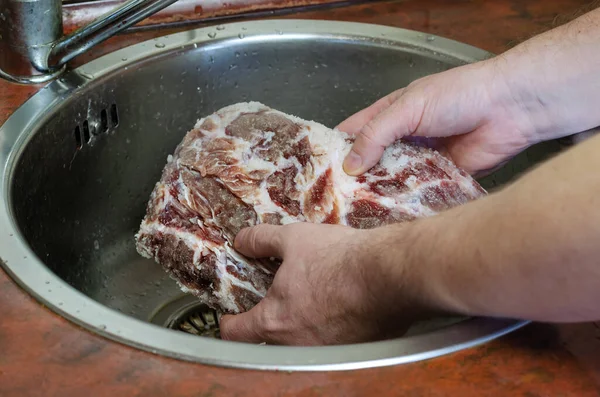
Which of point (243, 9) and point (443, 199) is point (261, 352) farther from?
point (243, 9)

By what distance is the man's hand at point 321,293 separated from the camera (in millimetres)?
879

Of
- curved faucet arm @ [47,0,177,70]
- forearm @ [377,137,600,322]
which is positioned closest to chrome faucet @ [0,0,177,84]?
curved faucet arm @ [47,0,177,70]

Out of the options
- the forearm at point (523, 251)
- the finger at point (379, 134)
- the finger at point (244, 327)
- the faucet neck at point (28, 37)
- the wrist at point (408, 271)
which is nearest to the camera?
the forearm at point (523, 251)

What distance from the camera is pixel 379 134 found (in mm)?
1126

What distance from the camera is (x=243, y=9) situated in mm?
1594

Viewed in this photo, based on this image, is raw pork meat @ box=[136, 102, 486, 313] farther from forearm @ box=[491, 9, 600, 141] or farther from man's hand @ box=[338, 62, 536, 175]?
forearm @ box=[491, 9, 600, 141]

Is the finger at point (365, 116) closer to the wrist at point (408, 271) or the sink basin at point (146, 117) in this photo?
the sink basin at point (146, 117)

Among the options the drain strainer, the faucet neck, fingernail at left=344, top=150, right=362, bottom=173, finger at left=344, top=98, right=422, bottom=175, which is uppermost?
the faucet neck

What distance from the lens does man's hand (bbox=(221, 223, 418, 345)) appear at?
0.88 m

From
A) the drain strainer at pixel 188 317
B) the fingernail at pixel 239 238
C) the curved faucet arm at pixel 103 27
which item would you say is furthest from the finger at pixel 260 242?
the curved faucet arm at pixel 103 27

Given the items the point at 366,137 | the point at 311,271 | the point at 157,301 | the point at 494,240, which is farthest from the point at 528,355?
the point at 157,301

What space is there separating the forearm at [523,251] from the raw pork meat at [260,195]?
0.27 m

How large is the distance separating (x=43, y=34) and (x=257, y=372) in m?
0.77

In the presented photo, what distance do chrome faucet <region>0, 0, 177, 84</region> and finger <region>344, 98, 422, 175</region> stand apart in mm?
411
